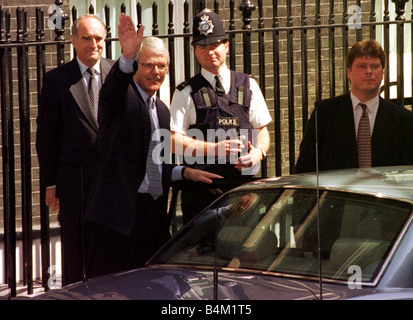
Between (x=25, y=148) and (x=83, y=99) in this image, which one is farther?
(x=25, y=148)

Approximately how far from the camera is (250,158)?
266 inches

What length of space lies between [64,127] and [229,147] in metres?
1.10

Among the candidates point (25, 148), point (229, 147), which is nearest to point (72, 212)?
point (25, 148)

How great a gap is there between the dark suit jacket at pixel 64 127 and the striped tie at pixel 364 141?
168 centimetres

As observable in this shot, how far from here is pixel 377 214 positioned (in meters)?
→ 4.84

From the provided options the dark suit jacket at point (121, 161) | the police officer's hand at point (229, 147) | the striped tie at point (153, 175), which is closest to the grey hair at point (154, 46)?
the dark suit jacket at point (121, 161)

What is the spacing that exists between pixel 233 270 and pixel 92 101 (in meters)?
2.27

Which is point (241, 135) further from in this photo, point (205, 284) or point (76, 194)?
point (205, 284)

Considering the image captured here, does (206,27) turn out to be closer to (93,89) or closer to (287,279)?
(93,89)

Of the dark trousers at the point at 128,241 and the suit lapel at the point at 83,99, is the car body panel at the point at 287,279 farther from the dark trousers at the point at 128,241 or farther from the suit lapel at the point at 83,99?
the suit lapel at the point at 83,99

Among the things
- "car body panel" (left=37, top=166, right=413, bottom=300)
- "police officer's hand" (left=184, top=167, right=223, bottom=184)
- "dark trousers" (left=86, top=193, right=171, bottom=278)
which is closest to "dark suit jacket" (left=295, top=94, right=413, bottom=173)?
"police officer's hand" (left=184, top=167, right=223, bottom=184)

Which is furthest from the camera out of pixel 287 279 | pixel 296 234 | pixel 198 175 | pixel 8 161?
pixel 8 161

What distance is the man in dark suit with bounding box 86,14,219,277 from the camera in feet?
21.2

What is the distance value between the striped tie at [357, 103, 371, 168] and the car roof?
3.58ft
